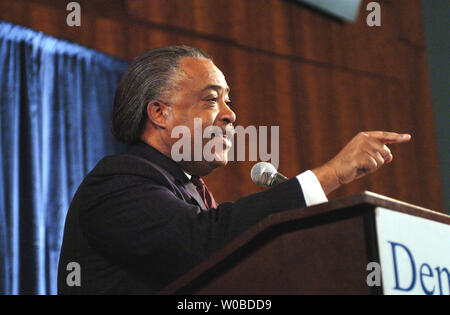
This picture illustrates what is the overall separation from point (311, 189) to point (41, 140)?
6.39 feet

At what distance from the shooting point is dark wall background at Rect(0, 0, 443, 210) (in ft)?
10.7

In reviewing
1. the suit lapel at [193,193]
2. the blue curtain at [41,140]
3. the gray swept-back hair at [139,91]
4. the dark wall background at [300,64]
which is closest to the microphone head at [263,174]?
the suit lapel at [193,193]

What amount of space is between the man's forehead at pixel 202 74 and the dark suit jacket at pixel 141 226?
40 cm

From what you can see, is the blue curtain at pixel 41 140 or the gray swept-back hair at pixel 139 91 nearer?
the gray swept-back hair at pixel 139 91

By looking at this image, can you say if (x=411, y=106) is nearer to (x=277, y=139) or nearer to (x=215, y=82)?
(x=277, y=139)

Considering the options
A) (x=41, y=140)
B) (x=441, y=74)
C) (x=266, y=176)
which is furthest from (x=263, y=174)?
(x=441, y=74)

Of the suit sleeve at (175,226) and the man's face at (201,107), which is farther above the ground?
the man's face at (201,107)

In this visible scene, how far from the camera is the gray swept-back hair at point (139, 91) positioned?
1723mm

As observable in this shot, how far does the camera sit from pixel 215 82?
1743mm

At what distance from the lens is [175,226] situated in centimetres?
118
